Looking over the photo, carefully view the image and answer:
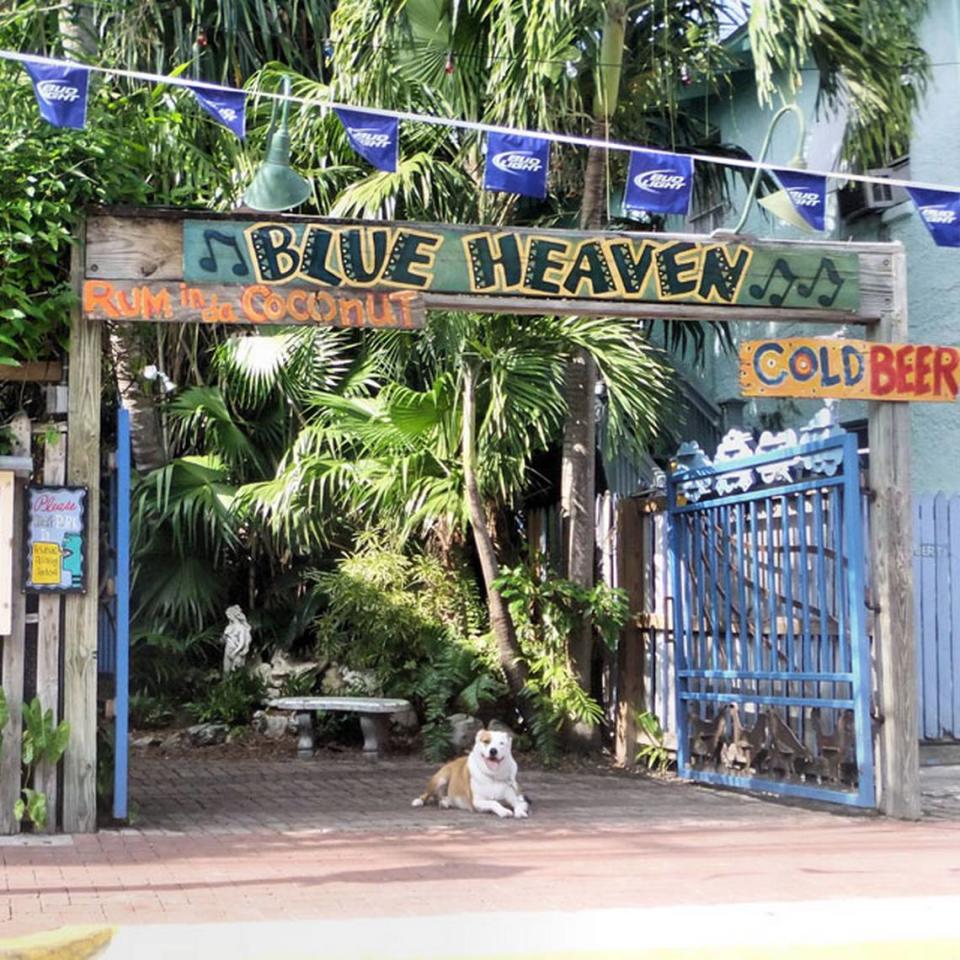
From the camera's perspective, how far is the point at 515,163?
9.52 meters

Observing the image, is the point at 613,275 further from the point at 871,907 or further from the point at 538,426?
the point at 871,907

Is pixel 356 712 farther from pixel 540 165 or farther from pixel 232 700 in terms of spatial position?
pixel 540 165

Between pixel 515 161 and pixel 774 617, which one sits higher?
pixel 515 161

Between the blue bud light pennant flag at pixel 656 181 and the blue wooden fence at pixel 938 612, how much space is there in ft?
14.6

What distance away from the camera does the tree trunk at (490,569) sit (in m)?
12.6

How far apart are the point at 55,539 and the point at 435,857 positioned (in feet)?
9.76

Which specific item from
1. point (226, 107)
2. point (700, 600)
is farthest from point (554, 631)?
point (226, 107)

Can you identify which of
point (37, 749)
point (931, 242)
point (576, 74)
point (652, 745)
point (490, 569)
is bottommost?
point (652, 745)

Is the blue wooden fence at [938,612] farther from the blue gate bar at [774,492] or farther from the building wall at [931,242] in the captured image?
the building wall at [931,242]

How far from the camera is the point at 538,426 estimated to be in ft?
41.7

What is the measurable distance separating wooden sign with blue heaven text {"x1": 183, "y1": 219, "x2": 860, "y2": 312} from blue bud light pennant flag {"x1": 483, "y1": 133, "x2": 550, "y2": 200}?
0.39m

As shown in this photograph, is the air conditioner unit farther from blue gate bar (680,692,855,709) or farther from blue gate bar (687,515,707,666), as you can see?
blue gate bar (680,692,855,709)

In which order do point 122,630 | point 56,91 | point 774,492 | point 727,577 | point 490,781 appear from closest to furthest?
point 56,91
point 122,630
point 490,781
point 774,492
point 727,577

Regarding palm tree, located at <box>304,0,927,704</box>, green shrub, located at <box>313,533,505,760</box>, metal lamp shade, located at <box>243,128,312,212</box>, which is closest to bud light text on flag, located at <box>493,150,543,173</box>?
metal lamp shade, located at <box>243,128,312,212</box>
